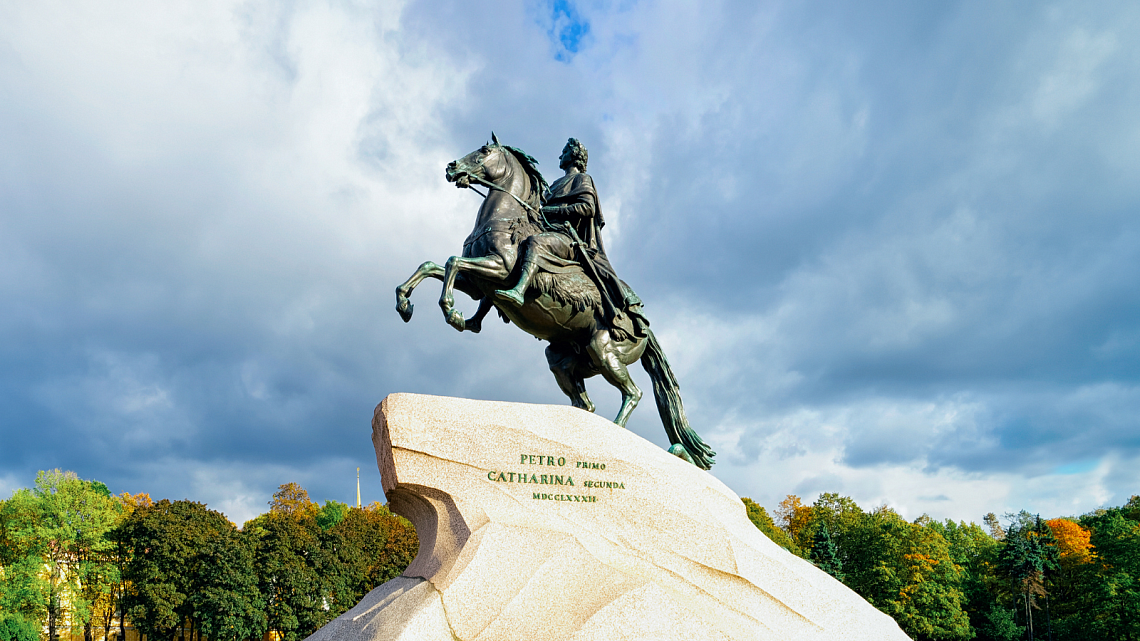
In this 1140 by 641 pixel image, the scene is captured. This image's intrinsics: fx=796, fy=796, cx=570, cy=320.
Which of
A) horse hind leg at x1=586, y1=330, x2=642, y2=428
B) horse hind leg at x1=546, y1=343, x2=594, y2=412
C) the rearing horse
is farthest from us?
horse hind leg at x1=546, y1=343, x2=594, y2=412

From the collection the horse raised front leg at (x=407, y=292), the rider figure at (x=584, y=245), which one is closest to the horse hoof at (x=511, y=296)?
the rider figure at (x=584, y=245)

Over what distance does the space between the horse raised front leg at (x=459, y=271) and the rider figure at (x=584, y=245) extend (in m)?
0.70

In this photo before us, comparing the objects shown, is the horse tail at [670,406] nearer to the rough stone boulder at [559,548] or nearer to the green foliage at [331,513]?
the rough stone boulder at [559,548]

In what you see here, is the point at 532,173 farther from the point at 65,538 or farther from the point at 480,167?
the point at 65,538

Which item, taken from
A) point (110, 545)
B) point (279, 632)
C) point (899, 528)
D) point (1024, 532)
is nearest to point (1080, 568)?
point (1024, 532)

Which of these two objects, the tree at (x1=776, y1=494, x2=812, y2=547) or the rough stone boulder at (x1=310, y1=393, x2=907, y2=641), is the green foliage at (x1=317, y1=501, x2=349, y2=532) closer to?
the tree at (x1=776, y1=494, x2=812, y2=547)

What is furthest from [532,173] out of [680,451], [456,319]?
[680,451]

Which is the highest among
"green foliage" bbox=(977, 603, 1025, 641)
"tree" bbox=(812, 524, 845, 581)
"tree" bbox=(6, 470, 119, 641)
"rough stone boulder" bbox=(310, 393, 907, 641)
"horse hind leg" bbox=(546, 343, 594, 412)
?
"tree" bbox=(6, 470, 119, 641)

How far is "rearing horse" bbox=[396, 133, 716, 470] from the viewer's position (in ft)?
31.1

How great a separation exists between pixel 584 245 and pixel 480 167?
175cm

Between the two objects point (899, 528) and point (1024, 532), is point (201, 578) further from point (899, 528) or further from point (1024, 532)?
point (1024, 532)

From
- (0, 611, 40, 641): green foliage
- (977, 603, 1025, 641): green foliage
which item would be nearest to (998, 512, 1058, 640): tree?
(977, 603, 1025, 641): green foliage

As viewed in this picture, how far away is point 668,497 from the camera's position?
7.80 m

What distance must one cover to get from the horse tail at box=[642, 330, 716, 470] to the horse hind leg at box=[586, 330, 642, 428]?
0.67m
